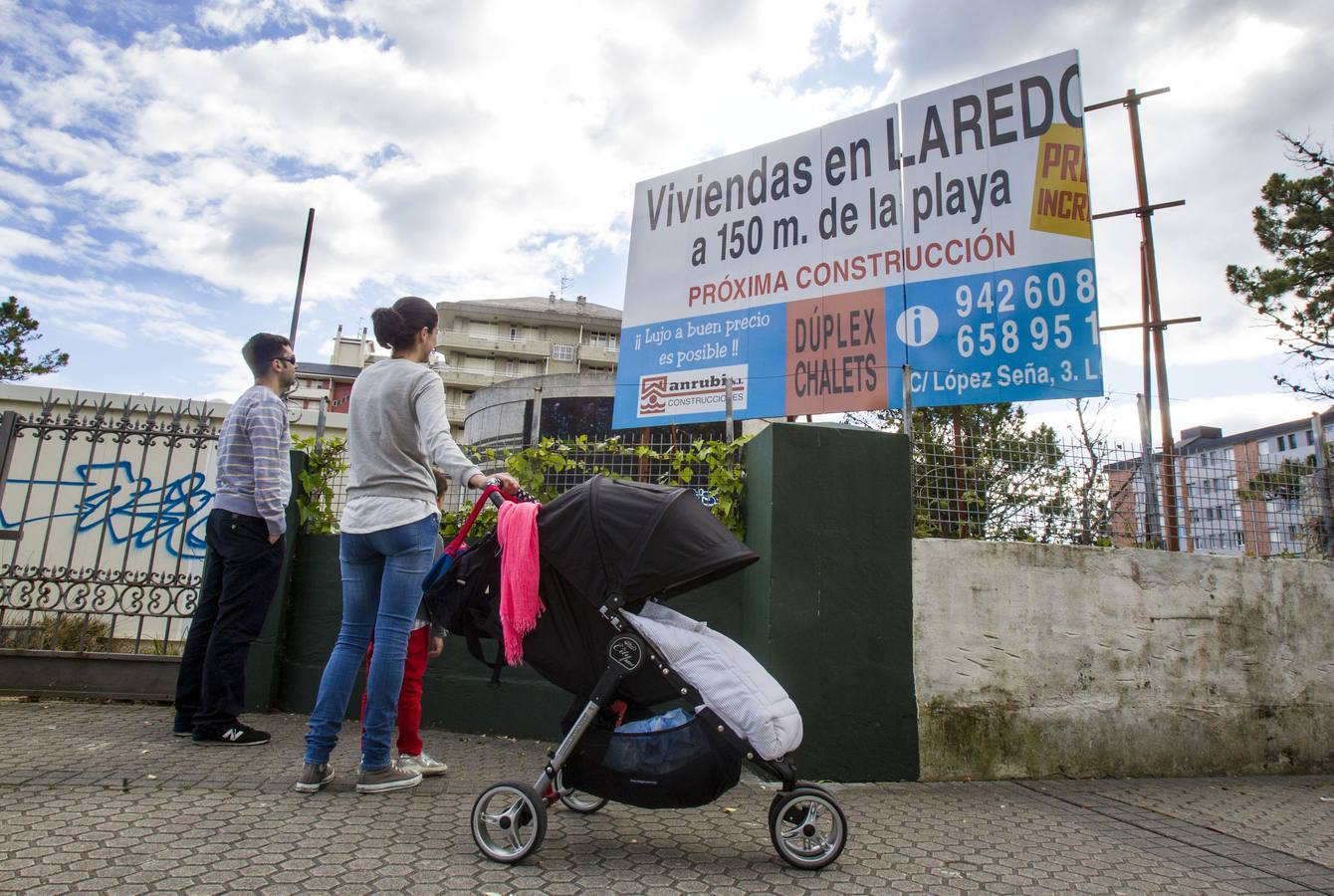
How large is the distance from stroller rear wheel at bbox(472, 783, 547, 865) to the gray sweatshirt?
124 cm

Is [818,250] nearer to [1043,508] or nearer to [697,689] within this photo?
[1043,508]

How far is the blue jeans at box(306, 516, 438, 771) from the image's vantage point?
3.03 meters

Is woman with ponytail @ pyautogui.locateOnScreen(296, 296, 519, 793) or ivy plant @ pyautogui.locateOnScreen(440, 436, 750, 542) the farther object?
ivy plant @ pyautogui.locateOnScreen(440, 436, 750, 542)

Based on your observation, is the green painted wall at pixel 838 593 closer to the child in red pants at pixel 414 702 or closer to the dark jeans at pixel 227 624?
the child in red pants at pixel 414 702

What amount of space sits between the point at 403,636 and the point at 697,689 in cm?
130

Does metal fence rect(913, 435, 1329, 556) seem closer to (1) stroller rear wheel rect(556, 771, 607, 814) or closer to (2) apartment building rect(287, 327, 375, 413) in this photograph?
(1) stroller rear wheel rect(556, 771, 607, 814)

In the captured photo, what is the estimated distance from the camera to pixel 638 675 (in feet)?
8.27

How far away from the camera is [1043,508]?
4.51 meters

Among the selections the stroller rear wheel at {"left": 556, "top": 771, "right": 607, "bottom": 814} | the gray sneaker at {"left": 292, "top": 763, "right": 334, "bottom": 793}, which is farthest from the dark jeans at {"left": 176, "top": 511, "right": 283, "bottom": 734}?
the stroller rear wheel at {"left": 556, "top": 771, "right": 607, "bottom": 814}

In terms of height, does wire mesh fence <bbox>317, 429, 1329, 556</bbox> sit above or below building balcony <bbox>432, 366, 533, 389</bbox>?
below

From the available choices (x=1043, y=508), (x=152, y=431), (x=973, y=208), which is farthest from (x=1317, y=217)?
(x=152, y=431)

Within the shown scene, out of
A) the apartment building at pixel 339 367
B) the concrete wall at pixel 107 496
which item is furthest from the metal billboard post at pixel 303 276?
the apartment building at pixel 339 367

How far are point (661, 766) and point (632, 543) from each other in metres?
0.68

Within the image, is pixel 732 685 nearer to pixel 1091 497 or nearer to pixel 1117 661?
pixel 1117 661
